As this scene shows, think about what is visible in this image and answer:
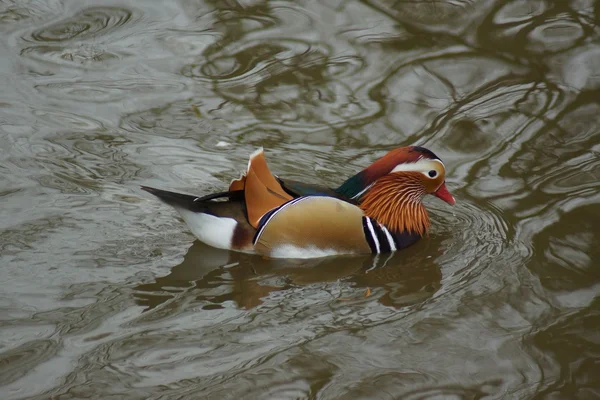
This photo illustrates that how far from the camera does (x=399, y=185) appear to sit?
230 inches

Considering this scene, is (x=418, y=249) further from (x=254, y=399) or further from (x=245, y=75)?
(x=245, y=75)

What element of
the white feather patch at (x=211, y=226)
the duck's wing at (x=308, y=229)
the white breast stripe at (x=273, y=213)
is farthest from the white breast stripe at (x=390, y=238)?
the white feather patch at (x=211, y=226)

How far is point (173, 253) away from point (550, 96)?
346cm

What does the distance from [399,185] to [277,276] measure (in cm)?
113

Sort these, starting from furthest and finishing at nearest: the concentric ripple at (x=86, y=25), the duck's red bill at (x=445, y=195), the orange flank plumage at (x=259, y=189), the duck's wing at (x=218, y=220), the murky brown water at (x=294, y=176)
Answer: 1. the concentric ripple at (x=86, y=25)
2. the duck's red bill at (x=445, y=195)
3. the duck's wing at (x=218, y=220)
4. the orange flank plumage at (x=259, y=189)
5. the murky brown water at (x=294, y=176)

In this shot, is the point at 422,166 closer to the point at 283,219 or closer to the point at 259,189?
the point at 283,219

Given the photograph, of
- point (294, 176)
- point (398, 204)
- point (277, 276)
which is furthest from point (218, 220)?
point (398, 204)

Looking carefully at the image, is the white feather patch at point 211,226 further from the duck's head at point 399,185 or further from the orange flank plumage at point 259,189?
the duck's head at point 399,185

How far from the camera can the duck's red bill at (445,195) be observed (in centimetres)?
586

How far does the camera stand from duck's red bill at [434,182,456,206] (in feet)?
19.2

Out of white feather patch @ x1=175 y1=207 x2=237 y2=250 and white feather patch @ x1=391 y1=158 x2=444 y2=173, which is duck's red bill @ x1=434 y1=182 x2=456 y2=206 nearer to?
white feather patch @ x1=391 y1=158 x2=444 y2=173

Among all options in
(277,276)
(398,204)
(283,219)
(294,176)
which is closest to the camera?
(277,276)

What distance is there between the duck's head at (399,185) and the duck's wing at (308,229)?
0.28 m

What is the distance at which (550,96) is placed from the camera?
281 inches
